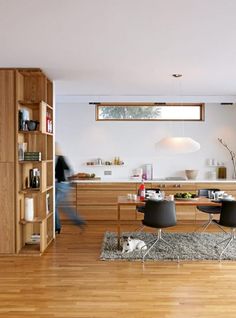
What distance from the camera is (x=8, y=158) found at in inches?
181

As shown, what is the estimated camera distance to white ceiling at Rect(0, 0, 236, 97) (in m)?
2.78

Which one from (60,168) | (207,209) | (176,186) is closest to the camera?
(207,209)

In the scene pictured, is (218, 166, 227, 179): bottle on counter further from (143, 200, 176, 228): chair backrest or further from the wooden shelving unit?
the wooden shelving unit

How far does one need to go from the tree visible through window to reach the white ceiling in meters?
1.61

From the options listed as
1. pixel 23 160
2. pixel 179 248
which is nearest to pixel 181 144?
pixel 179 248

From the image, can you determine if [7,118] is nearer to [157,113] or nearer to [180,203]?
[180,203]

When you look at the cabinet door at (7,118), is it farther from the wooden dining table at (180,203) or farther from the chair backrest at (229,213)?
the chair backrest at (229,213)

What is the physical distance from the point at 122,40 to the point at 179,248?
3004 mm

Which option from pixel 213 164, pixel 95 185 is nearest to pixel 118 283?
pixel 95 185

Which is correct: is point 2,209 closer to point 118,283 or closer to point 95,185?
point 118,283

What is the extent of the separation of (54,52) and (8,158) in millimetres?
1584

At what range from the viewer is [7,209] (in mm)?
4594

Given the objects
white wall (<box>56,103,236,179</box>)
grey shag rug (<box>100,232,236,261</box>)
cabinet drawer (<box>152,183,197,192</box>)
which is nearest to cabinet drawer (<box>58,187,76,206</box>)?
white wall (<box>56,103,236,179</box>)

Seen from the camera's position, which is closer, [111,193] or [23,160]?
[23,160]
